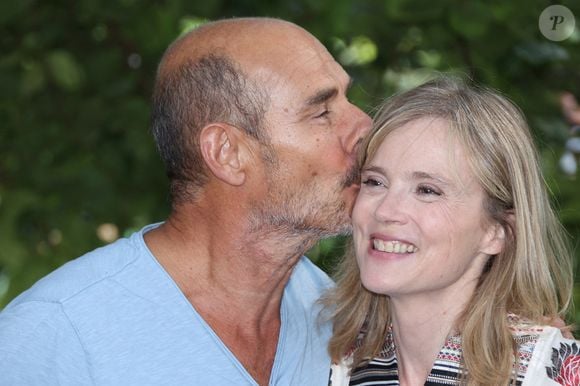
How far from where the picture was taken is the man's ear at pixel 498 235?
3.06 m

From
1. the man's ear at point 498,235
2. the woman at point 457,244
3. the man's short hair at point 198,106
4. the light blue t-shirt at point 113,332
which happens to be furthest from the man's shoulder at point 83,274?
the man's ear at point 498,235

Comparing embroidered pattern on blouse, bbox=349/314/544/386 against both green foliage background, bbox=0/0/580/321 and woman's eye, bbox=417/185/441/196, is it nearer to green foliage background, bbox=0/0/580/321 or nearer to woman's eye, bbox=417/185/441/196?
woman's eye, bbox=417/185/441/196

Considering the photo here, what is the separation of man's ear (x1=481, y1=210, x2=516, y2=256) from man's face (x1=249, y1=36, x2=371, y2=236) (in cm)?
34

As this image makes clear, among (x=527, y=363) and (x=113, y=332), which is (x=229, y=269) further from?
(x=527, y=363)

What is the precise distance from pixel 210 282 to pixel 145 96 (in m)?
1.36

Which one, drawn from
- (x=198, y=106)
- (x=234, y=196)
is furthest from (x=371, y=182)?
(x=198, y=106)

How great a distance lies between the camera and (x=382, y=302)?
3.29 metres

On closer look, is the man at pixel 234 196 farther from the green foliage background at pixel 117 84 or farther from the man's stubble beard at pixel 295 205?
the green foliage background at pixel 117 84

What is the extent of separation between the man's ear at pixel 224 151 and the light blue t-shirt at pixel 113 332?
246 millimetres

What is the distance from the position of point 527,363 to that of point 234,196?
0.76 m

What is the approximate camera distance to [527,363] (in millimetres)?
2920

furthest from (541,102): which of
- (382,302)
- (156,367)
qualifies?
(156,367)

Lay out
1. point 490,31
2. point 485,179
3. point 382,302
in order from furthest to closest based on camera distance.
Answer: point 490,31
point 382,302
point 485,179

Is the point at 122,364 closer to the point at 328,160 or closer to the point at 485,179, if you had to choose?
the point at 328,160
